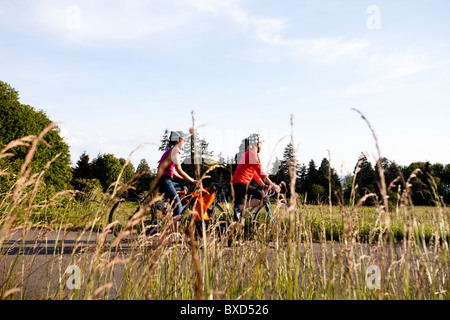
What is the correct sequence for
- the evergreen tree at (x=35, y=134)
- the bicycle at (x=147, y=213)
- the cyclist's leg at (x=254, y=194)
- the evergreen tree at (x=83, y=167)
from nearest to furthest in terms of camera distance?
the bicycle at (x=147, y=213), the cyclist's leg at (x=254, y=194), the evergreen tree at (x=35, y=134), the evergreen tree at (x=83, y=167)

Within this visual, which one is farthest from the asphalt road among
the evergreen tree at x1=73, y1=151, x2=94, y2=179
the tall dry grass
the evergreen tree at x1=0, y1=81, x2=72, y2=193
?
the evergreen tree at x1=73, y1=151, x2=94, y2=179

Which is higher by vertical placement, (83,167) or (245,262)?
(83,167)

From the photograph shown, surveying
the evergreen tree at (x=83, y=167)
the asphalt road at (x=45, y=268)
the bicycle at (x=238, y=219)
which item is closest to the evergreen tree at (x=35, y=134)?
the asphalt road at (x=45, y=268)

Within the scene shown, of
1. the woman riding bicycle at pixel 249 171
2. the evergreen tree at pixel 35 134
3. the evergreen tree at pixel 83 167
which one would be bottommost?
the woman riding bicycle at pixel 249 171

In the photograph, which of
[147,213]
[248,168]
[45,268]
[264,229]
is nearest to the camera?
[264,229]

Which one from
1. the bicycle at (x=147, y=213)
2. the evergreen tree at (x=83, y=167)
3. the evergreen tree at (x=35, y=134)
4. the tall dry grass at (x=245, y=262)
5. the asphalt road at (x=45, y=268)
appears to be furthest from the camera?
the evergreen tree at (x=83, y=167)

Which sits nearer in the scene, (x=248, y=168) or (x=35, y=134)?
(x=248, y=168)

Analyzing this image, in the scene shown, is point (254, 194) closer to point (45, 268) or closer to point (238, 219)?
point (238, 219)

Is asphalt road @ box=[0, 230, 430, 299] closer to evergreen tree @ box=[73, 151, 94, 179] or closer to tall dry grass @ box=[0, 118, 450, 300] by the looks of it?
tall dry grass @ box=[0, 118, 450, 300]

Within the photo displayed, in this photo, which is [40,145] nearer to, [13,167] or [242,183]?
[13,167]

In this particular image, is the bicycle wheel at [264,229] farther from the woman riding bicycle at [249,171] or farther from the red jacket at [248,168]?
the red jacket at [248,168]

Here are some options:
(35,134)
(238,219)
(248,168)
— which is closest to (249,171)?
(248,168)

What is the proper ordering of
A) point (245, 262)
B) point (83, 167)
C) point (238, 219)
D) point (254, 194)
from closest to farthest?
point (245, 262) < point (238, 219) < point (254, 194) < point (83, 167)
